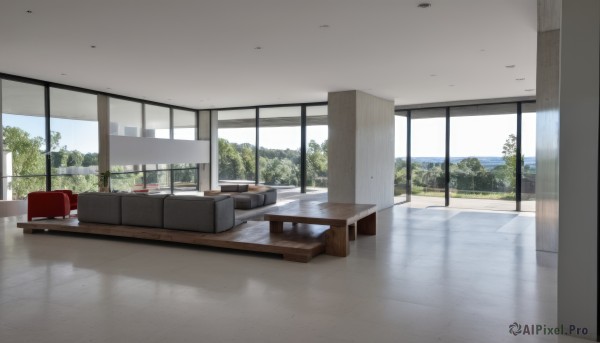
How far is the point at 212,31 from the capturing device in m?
5.26

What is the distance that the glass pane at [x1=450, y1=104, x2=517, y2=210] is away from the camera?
35.8 feet

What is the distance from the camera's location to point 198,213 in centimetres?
591

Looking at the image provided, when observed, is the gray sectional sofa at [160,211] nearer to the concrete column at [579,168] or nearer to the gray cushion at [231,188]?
the concrete column at [579,168]

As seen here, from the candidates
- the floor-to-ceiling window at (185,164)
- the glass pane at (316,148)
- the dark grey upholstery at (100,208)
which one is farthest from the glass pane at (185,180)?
the dark grey upholstery at (100,208)

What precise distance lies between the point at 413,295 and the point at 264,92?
727 cm

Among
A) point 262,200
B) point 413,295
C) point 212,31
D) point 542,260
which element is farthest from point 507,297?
point 262,200

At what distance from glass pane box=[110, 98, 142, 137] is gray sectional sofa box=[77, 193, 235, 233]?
173 inches

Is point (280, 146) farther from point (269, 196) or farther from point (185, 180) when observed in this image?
point (185, 180)

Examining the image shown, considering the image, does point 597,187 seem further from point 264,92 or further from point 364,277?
point 264,92

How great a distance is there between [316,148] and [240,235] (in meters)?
6.43

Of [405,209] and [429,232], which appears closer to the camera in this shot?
[429,232]

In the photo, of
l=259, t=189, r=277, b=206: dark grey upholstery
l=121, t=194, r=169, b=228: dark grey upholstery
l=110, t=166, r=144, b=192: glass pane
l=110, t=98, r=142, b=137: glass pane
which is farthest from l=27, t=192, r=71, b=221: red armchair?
l=259, t=189, r=277, b=206: dark grey upholstery

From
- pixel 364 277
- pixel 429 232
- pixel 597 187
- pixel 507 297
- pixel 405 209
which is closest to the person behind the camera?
pixel 597 187

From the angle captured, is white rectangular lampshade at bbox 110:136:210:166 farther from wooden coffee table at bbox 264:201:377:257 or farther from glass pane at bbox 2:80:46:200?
wooden coffee table at bbox 264:201:377:257
